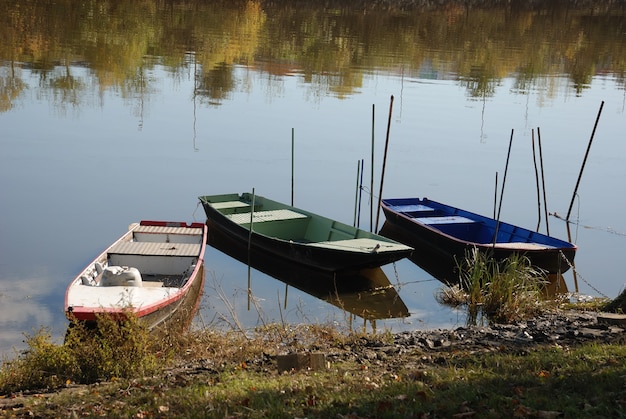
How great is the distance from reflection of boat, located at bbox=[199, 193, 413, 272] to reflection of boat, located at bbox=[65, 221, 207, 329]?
1.44 metres

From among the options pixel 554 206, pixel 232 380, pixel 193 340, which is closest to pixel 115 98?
pixel 554 206

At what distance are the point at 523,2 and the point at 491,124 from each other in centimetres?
2987

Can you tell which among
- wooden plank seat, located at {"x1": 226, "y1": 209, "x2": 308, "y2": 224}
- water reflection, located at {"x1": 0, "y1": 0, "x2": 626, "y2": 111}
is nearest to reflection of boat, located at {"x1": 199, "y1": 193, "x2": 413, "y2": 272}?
wooden plank seat, located at {"x1": 226, "y1": 209, "x2": 308, "y2": 224}

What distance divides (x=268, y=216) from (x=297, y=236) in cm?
83

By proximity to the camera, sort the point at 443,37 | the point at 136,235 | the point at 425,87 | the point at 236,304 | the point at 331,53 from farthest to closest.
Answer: the point at 443,37 < the point at 331,53 < the point at 425,87 < the point at 136,235 < the point at 236,304

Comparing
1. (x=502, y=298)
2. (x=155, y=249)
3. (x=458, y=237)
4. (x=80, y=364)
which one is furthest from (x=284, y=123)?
(x=80, y=364)

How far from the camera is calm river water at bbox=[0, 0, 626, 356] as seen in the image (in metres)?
19.2

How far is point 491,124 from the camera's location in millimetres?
37906

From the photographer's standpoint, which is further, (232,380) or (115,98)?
(115,98)

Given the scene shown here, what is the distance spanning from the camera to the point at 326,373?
29.5 feet

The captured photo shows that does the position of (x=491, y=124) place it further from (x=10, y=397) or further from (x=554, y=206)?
(x=10, y=397)

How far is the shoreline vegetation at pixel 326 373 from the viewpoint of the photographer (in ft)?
23.8

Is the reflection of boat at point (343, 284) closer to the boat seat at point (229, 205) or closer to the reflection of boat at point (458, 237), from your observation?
the reflection of boat at point (458, 237)

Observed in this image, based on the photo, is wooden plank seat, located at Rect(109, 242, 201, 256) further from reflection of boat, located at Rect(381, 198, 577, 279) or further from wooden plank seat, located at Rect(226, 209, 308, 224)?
reflection of boat, located at Rect(381, 198, 577, 279)
